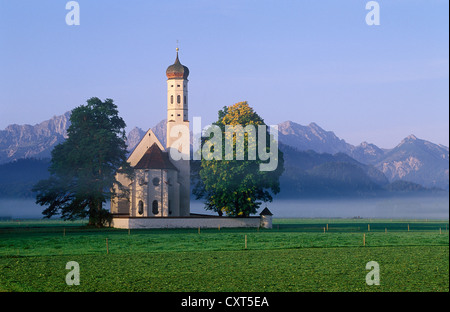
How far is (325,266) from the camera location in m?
47.4

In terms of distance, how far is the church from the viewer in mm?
97938

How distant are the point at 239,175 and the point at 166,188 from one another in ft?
46.8

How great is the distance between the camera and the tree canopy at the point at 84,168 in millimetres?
85438

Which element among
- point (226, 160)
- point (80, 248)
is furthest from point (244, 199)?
point (80, 248)

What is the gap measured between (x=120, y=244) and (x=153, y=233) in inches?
604

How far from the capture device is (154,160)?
327 feet

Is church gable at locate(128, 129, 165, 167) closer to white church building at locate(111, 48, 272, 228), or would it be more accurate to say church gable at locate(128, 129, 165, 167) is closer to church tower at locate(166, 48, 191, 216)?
white church building at locate(111, 48, 272, 228)

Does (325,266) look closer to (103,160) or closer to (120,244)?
(120,244)

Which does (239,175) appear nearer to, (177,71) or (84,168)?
(84,168)

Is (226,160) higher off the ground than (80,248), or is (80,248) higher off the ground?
→ (226,160)

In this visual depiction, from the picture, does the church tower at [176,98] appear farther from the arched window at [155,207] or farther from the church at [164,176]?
the arched window at [155,207]

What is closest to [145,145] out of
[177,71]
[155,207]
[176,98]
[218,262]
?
[176,98]

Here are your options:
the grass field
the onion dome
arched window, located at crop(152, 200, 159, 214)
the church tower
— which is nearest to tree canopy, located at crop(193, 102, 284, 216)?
the grass field
